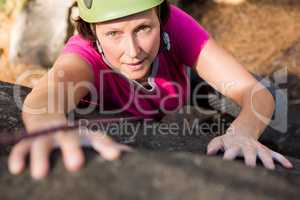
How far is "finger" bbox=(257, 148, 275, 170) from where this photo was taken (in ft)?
5.36

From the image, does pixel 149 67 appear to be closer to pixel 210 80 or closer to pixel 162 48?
pixel 162 48

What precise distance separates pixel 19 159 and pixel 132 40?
879 millimetres

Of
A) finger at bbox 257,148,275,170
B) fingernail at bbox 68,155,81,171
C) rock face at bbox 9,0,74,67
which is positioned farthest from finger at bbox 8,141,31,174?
rock face at bbox 9,0,74,67

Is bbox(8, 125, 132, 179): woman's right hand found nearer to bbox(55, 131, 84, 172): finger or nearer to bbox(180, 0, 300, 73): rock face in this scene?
bbox(55, 131, 84, 172): finger

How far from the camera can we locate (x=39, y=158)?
116cm

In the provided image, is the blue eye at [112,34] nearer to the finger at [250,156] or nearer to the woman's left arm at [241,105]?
the woman's left arm at [241,105]

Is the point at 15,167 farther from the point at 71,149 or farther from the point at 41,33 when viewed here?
the point at 41,33

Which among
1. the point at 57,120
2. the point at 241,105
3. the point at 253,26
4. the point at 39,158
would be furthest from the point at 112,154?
the point at 253,26

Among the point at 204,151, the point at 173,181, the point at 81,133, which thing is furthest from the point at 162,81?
the point at 173,181

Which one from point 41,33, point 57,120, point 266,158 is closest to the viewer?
point 57,120

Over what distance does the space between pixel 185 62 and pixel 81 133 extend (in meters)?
1.26

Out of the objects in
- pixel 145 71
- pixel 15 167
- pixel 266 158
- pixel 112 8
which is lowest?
pixel 266 158

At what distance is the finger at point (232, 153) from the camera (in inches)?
63.8

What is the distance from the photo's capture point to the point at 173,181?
43.4 inches
